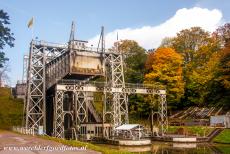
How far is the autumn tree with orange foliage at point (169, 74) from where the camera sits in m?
61.7

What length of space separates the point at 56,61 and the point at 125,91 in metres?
11.9

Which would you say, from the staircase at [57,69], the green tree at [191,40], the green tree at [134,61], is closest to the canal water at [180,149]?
the staircase at [57,69]

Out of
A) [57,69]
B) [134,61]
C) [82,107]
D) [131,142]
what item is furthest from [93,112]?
[134,61]

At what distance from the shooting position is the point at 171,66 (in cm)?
6316

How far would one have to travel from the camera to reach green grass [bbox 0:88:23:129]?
5656cm

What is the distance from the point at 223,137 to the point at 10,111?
35.3 meters

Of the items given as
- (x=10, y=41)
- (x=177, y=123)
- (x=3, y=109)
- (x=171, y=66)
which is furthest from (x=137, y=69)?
(x=10, y=41)

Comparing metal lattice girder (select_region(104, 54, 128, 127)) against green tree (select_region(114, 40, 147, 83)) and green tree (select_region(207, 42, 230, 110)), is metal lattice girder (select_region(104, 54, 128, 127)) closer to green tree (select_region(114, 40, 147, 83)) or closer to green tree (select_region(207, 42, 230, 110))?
green tree (select_region(207, 42, 230, 110))

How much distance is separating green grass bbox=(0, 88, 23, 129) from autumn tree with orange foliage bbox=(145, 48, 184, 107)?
75.0 feet

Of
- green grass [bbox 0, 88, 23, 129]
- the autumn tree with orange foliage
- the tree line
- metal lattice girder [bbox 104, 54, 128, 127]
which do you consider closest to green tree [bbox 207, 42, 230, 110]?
the tree line

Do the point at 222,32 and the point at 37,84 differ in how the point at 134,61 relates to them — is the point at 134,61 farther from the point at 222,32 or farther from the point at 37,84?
the point at 37,84

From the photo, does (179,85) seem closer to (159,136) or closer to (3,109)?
(159,136)

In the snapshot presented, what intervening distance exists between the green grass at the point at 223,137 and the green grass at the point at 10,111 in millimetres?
29831

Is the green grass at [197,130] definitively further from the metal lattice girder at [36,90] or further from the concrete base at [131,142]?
Answer: the metal lattice girder at [36,90]
